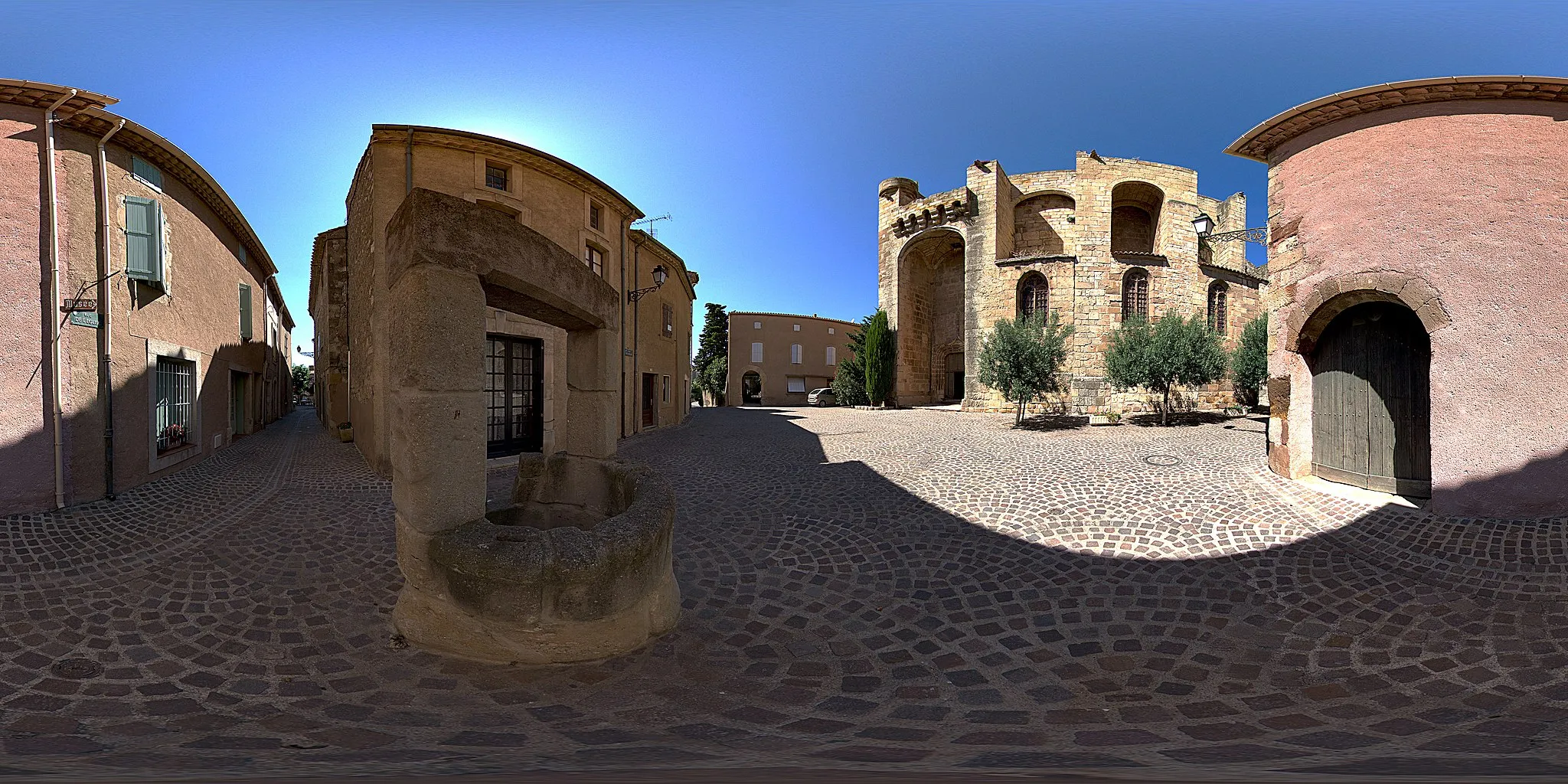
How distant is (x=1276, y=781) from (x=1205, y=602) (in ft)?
6.53

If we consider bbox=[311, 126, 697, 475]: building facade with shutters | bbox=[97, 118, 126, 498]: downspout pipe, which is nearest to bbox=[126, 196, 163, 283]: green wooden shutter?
bbox=[97, 118, 126, 498]: downspout pipe

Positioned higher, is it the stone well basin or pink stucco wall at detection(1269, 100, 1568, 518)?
pink stucco wall at detection(1269, 100, 1568, 518)

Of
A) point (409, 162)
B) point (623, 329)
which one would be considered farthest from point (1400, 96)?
point (623, 329)

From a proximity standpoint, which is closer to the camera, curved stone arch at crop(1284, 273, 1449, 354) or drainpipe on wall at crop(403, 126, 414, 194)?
curved stone arch at crop(1284, 273, 1449, 354)

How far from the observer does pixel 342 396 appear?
1419cm

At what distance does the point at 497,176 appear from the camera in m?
10.4

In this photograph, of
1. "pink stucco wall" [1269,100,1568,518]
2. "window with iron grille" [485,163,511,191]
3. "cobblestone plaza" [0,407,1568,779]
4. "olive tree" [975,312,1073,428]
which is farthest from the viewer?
"olive tree" [975,312,1073,428]

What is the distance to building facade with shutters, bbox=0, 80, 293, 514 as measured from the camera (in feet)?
19.4

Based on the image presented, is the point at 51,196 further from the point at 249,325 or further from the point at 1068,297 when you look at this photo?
the point at 1068,297

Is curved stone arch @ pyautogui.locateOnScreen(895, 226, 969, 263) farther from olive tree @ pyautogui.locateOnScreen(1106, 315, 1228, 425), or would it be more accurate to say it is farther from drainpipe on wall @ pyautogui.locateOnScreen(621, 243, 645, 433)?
drainpipe on wall @ pyautogui.locateOnScreen(621, 243, 645, 433)

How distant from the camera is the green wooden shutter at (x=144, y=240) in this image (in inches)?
279

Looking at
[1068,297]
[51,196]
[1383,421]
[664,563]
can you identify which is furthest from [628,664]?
[1068,297]

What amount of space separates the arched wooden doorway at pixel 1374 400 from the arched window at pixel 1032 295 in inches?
577

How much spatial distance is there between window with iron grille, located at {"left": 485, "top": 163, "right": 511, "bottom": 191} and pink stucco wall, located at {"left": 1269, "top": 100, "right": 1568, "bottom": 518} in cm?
1223
